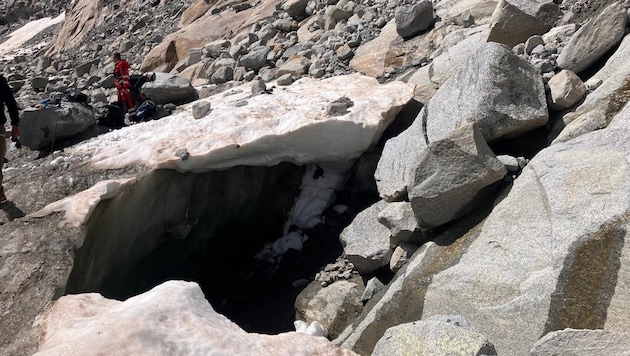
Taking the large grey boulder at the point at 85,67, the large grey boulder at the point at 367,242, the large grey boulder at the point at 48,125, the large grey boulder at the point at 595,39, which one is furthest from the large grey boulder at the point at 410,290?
the large grey boulder at the point at 85,67

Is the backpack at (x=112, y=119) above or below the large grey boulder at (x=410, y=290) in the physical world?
above

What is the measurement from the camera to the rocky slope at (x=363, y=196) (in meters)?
4.89

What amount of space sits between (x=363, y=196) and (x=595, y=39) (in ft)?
13.0

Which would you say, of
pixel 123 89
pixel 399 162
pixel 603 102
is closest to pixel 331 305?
pixel 399 162

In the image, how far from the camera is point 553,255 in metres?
5.05

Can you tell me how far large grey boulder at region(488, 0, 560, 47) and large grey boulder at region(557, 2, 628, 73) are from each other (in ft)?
4.42

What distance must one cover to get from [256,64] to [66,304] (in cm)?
757

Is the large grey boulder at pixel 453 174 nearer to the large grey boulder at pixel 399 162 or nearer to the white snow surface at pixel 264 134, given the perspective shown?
the large grey boulder at pixel 399 162

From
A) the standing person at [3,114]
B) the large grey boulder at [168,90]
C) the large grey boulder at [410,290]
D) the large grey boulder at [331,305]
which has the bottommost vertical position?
the large grey boulder at [331,305]

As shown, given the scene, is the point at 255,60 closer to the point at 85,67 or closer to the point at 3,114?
the point at 3,114

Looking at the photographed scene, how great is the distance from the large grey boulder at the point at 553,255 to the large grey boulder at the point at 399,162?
157cm

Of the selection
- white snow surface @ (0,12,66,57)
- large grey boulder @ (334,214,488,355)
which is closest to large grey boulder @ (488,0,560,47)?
large grey boulder @ (334,214,488,355)

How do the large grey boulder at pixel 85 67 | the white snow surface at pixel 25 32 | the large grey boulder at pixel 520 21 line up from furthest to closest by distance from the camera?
1. the white snow surface at pixel 25 32
2. the large grey boulder at pixel 85 67
3. the large grey boulder at pixel 520 21

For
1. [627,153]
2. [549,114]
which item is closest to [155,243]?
[549,114]
